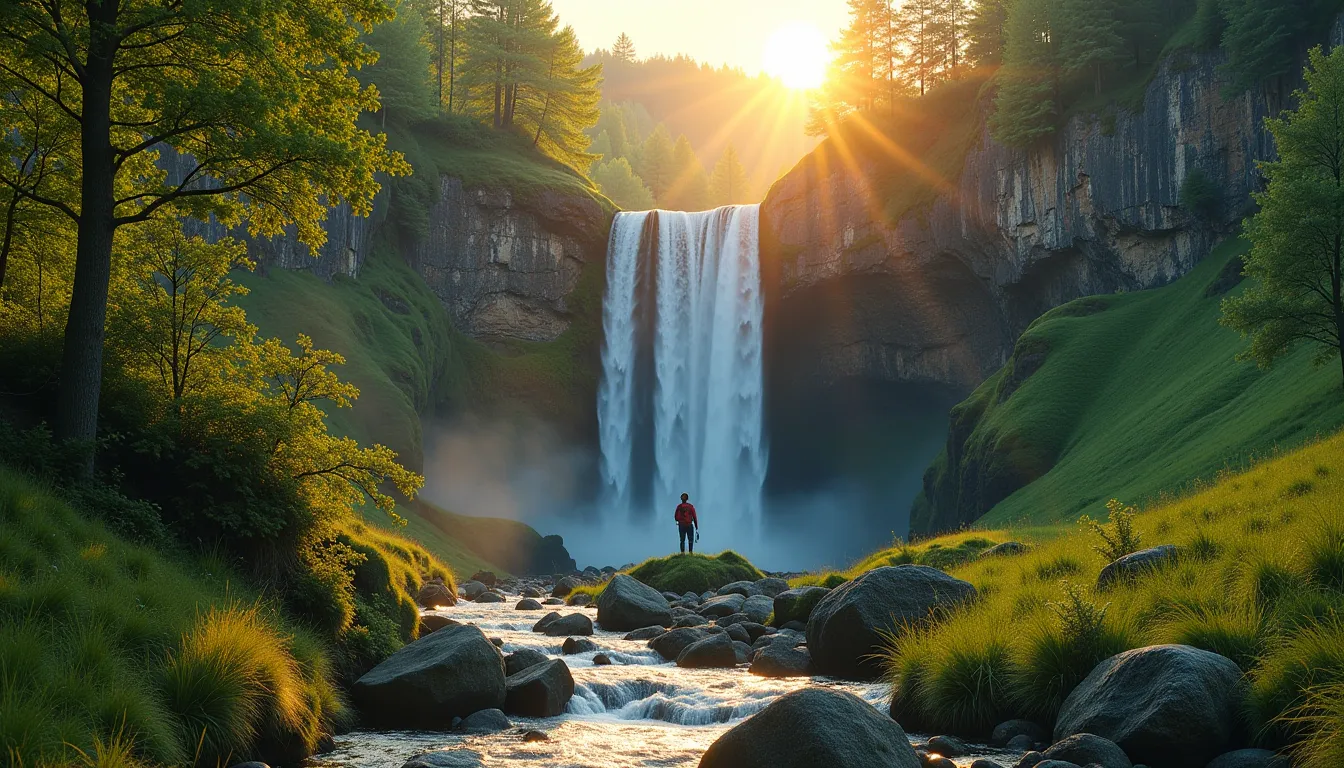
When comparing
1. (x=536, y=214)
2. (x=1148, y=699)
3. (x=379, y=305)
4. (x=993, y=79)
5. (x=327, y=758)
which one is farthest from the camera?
(x=536, y=214)

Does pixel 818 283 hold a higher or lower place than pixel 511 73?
lower

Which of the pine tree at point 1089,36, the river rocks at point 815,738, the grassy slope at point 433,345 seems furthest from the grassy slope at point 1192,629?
the pine tree at point 1089,36

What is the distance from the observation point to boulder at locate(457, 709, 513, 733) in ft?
41.4

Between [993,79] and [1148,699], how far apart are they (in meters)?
67.1

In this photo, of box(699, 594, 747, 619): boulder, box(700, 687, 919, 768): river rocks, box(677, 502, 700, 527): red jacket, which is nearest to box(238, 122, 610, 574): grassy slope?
box(677, 502, 700, 527): red jacket

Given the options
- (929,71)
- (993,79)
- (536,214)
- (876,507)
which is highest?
(929,71)

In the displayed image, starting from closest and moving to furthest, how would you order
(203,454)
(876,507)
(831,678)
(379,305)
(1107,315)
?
(203,454) < (831,678) < (1107,315) < (379,305) < (876,507)

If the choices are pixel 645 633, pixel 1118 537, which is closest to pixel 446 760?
pixel 1118 537

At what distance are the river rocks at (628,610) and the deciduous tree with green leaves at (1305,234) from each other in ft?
72.5

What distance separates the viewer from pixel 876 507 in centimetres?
8056

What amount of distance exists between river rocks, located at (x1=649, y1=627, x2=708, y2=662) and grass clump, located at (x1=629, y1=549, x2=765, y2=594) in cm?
1065

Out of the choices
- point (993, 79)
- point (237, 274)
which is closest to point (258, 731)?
point (237, 274)

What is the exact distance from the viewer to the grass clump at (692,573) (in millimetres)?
30328

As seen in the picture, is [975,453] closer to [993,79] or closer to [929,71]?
[993,79]
